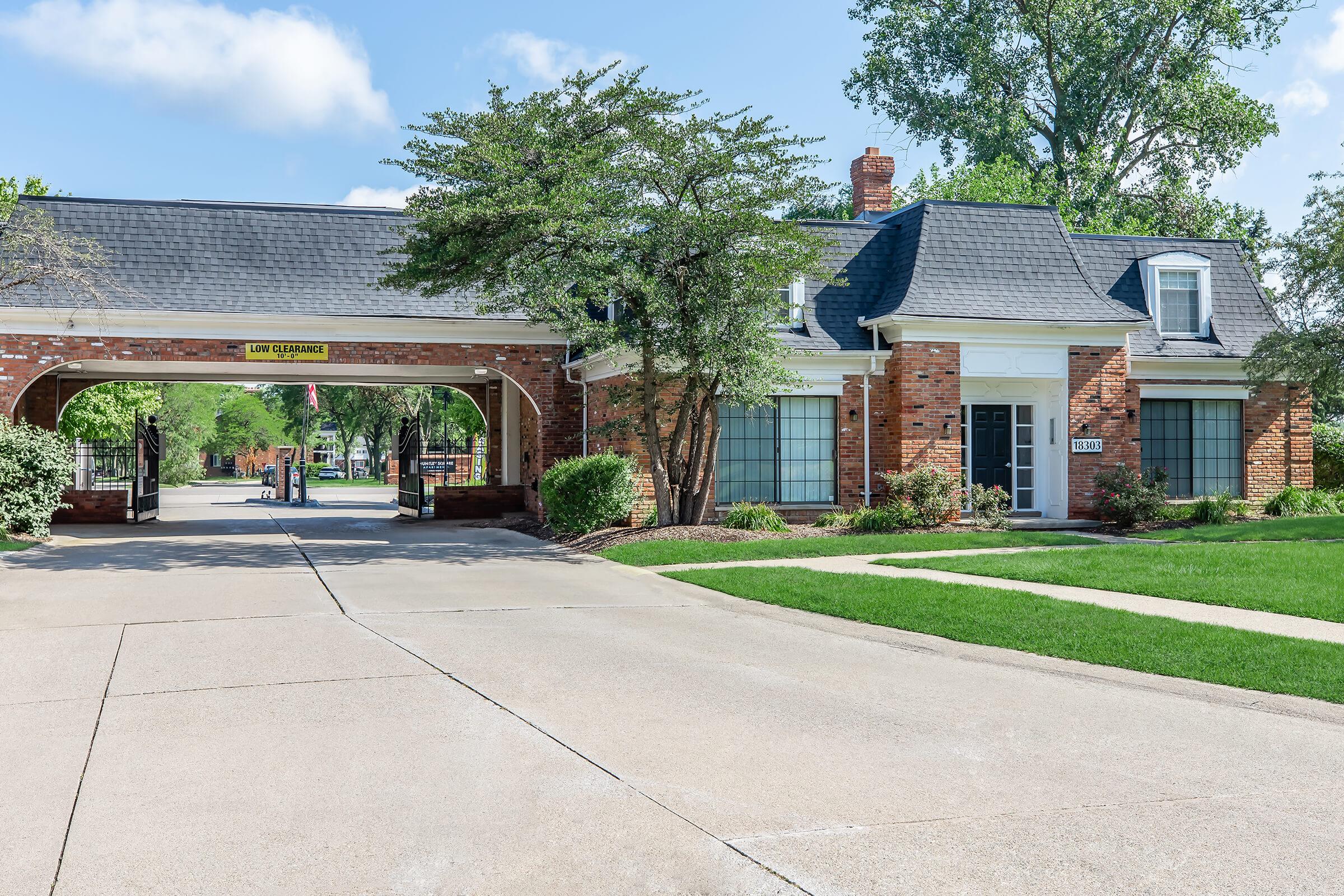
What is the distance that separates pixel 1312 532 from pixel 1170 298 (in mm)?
7235

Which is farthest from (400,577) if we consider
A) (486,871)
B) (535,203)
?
(486,871)

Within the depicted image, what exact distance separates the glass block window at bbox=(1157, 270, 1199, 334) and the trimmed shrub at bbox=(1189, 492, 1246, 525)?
4154mm

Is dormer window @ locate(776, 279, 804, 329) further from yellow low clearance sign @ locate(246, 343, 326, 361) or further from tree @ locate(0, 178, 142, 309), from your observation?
tree @ locate(0, 178, 142, 309)

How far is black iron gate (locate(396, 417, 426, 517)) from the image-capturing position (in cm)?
2594

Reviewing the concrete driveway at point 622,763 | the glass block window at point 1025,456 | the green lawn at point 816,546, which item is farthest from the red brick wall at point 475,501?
the concrete driveway at point 622,763

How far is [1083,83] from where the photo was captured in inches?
1524

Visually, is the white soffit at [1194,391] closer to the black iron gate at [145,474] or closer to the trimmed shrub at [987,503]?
the trimmed shrub at [987,503]

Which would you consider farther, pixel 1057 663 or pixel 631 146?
pixel 631 146

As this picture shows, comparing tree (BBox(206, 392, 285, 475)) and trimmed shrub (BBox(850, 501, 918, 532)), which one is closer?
trimmed shrub (BBox(850, 501, 918, 532))

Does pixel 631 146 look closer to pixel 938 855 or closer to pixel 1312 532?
pixel 1312 532

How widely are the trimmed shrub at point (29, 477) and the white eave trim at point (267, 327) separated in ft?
6.47

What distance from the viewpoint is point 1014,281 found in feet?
68.6

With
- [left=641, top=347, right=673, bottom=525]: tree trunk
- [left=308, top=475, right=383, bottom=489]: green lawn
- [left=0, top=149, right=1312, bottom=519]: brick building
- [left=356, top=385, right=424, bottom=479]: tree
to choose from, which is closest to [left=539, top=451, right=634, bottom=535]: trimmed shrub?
[left=641, top=347, right=673, bottom=525]: tree trunk

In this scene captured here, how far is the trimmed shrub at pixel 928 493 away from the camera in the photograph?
62.4 ft
